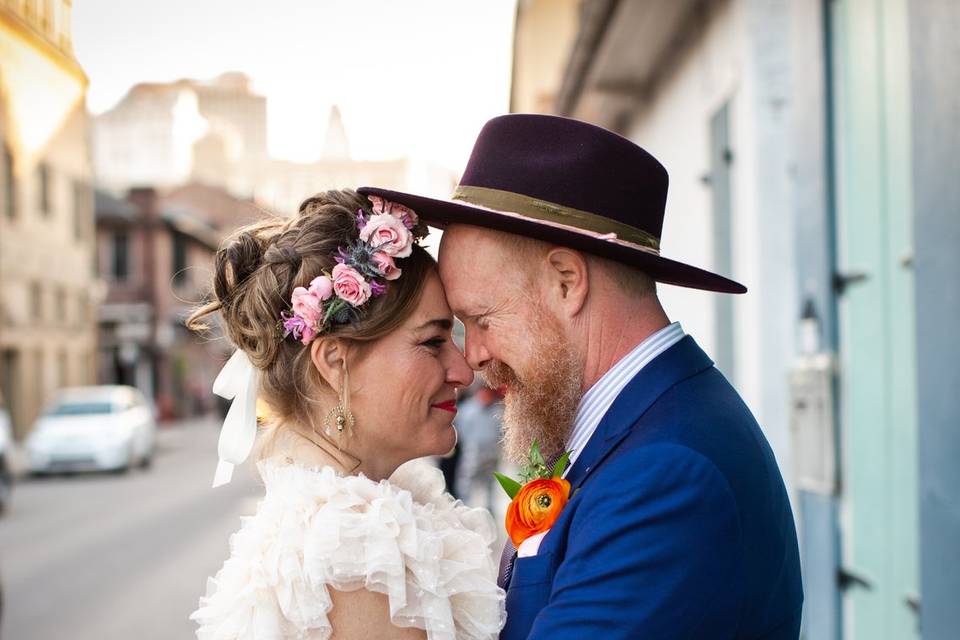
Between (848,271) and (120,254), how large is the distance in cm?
4211

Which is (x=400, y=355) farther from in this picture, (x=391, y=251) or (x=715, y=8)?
(x=715, y=8)

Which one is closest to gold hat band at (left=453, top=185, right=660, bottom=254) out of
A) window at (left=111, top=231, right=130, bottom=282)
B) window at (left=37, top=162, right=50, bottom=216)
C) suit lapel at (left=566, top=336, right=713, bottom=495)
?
suit lapel at (left=566, top=336, right=713, bottom=495)

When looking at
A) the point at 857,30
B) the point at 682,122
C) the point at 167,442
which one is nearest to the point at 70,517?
the point at 682,122

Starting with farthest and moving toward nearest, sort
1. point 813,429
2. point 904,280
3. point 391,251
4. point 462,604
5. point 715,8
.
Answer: point 715,8 → point 813,429 → point 904,280 → point 391,251 → point 462,604

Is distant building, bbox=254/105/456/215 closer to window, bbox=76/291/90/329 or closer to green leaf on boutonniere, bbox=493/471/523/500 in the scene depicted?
green leaf on boutonniere, bbox=493/471/523/500

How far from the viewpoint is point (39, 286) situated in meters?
29.4

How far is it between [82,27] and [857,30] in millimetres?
2792

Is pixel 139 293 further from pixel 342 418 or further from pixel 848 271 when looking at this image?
pixel 342 418

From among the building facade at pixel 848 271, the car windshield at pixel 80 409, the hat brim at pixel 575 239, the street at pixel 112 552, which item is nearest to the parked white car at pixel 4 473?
the street at pixel 112 552

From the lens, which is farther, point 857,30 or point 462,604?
point 857,30

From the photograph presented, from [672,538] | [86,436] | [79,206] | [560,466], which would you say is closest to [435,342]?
[560,466]

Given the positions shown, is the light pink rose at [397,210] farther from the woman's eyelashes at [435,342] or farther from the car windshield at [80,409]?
the car windshield at [80,409]

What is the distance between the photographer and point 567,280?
204cm

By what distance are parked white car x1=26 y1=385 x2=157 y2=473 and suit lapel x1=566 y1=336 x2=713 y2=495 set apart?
18.0 metres
